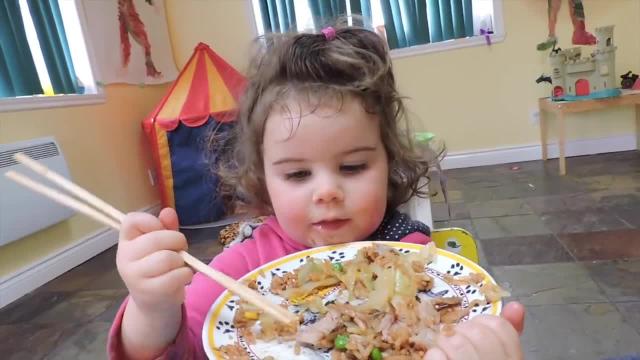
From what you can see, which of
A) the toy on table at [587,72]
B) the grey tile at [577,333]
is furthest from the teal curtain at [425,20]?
the grey tile at [577,333]

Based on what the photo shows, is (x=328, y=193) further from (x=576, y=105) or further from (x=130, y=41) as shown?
(x=130, y=41)

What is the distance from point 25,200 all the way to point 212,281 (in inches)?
66.4

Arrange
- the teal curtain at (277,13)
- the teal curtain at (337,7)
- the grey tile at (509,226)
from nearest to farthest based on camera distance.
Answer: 1. the grey tile at (509,226)
2. the teal curtain at (337,7)
3. the teal curtain at (277,13)

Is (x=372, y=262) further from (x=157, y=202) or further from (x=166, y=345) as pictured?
(x=157, y=202)

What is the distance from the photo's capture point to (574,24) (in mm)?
3043

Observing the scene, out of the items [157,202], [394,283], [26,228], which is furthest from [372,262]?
[157,202]

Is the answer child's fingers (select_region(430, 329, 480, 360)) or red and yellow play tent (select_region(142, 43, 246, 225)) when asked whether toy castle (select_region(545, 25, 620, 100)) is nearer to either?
red and yellow play tent (select_region(142, 43, 246, 225))

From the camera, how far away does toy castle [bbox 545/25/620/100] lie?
274 cm

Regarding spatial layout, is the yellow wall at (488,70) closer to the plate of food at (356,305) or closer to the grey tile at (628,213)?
the grey tile at (628,213)

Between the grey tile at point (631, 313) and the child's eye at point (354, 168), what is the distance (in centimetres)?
100

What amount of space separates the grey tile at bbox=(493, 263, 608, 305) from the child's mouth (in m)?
1.00

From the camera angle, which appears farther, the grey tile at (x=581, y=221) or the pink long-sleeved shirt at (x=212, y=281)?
the grey tile at (x=581, y=221)

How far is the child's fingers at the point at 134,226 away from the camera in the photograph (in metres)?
0.50

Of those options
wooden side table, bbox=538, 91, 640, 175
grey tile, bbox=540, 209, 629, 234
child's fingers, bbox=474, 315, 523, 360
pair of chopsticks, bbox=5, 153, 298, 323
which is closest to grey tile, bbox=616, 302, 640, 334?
grey tile, bbox=540, 209, 629, 234
